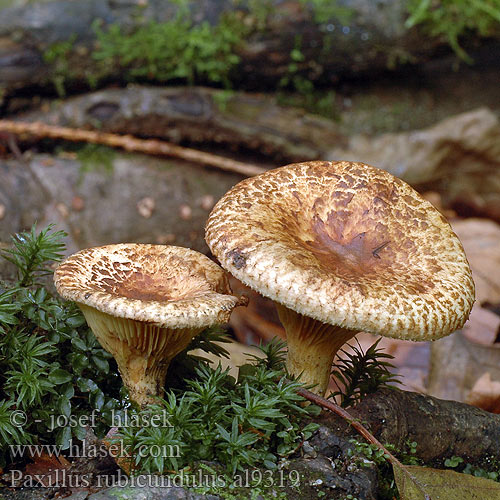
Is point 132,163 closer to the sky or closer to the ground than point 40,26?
closer to the ground

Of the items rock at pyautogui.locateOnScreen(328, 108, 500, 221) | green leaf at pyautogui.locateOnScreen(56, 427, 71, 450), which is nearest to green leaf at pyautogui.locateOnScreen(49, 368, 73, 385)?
green leaf at pyautogui.locateOnScreen(56, 427, 71, 450)

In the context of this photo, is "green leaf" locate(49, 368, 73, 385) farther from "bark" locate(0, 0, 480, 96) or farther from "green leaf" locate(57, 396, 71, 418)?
"bark" locate(0, 0, 480, 96)

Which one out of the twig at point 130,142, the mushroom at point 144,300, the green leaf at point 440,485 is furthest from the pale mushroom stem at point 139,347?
the twig at point 130,142

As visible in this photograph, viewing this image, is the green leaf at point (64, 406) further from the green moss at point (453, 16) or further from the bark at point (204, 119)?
the green moss at point (453, 16)

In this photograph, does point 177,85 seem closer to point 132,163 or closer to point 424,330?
point 132,163

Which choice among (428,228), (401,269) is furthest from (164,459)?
(428,228)

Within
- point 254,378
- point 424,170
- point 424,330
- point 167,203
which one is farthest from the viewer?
point 424,170

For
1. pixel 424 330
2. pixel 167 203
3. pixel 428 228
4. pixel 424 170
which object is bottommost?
pixel 167 203
